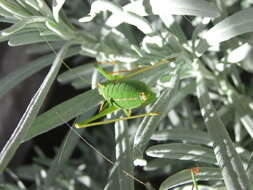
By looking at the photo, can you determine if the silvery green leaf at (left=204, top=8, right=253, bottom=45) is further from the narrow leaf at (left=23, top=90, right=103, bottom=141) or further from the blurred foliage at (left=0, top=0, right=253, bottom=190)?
the narrow leaf at (left=23, top=90, right=103, bottom=141)

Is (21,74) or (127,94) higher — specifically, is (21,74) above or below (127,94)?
above

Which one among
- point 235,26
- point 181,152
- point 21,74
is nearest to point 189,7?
point 235,26

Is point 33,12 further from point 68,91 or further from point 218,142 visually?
point 68,91

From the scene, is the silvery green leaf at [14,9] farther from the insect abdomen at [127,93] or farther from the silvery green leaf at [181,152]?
the silvery green leaf at [181,152]

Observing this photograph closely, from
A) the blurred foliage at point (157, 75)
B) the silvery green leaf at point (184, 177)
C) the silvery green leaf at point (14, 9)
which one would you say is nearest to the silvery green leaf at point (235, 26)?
the blurred foliage at point (157, 75)

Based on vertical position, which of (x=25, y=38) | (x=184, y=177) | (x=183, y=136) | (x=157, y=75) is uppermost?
(x=25, y=38)

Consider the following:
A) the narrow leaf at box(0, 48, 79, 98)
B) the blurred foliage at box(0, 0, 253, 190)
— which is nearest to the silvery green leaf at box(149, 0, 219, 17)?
the blurred foliage at box(0, 0, 253, 190)

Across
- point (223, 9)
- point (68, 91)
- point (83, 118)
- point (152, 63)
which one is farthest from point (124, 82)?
point (68, 91)

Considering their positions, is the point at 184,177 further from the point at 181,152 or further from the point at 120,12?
the point at 120,12
